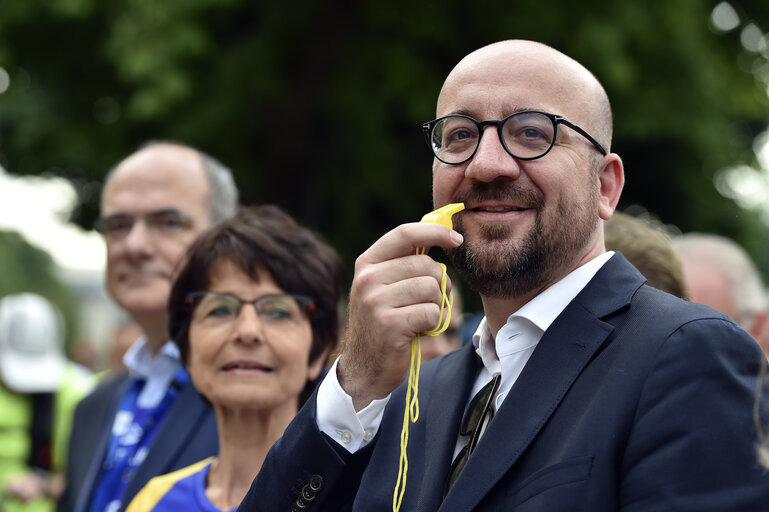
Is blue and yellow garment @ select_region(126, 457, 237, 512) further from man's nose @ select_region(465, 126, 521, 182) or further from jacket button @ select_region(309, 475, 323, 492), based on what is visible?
man's nose @ select_region(465, 126, 521, 182)

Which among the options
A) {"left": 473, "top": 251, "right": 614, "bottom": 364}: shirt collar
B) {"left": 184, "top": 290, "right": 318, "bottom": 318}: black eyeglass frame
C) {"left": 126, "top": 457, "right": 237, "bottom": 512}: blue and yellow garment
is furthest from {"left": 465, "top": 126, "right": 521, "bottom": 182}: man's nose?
{"left": 126, "top": 457, "right": 237, "bottom": 512}: blue and yellow garment

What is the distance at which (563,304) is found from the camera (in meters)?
2.29

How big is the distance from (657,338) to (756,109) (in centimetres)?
802

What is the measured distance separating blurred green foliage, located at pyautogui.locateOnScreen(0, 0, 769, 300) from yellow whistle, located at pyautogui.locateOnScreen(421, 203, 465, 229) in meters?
5.75

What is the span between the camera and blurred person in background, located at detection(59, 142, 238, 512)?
396 cm

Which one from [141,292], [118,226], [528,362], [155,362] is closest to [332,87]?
[118,226]

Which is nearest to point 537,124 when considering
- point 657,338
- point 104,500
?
point 657,338

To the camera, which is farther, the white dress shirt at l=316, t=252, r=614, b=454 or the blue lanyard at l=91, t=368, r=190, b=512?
the blue lanyard at l=91, t=368, r=190, b=512

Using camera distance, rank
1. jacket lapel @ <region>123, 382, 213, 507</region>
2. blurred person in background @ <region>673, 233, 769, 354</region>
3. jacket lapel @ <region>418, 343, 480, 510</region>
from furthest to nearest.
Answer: blurred person in background @ <region>673, 233, 769, 354</region> < jacket lapel @ <region>123, 382, 213, 507</region> < jacket lapel @ <region>418, 343, 480, 510</region>

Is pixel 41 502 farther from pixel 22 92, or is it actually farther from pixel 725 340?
pixel 22 92

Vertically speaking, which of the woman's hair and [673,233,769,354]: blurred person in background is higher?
the woman's hair

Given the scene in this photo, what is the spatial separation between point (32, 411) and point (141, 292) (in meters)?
1.40

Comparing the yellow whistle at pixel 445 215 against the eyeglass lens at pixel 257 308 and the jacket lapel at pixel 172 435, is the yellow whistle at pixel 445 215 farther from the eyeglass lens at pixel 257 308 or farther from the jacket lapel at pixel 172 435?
the jacket lapel at pixel 172 435

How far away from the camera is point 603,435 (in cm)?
197
